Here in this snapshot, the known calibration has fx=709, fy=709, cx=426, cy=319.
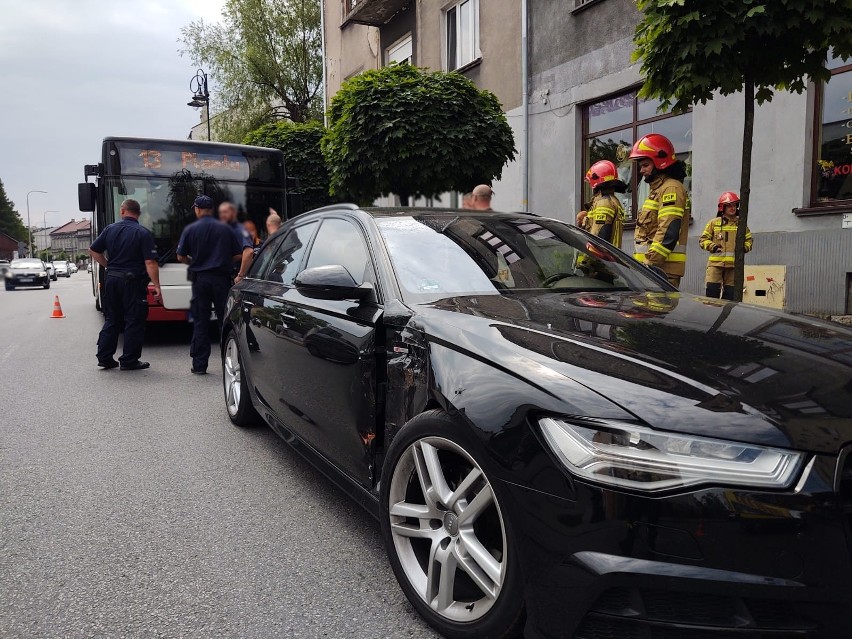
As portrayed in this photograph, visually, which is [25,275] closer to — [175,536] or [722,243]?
[722,243]

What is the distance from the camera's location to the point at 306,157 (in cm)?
1733

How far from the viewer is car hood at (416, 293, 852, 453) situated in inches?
69.3

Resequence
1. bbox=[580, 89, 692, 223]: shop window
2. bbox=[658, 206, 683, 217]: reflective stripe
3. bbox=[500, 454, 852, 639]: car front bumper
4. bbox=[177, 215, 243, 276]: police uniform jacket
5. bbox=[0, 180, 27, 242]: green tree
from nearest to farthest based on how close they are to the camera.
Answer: bbox=[500, 454, 852, 639]: car front bumper
bbox=[658, 206, 683, 217]: reflective stripe
bbox=[177, 215, 243, 276]: police uniform jacket
bbox=[580, 89, 692, 223]: shop window
bbox=[0, 180, 27, 242]: green tree

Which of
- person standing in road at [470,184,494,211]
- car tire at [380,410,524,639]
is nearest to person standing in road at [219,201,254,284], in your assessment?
person standing in road at [470,184,494,211]

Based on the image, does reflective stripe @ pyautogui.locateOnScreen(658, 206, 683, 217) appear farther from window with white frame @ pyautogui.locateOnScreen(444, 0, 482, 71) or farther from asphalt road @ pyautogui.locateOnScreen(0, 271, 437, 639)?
window with white frame @ pyautogui.locateOnScreen(444, 0, 482, 71)

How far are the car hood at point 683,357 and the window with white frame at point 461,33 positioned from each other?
1421 cm

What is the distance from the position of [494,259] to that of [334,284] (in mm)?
758

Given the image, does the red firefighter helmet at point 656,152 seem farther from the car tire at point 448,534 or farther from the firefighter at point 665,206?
the car tire at point 448,534

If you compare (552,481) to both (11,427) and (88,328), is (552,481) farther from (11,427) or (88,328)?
(88,328)

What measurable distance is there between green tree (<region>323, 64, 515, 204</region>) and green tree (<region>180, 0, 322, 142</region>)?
1680cm

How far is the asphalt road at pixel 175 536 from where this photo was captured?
8.15 ft

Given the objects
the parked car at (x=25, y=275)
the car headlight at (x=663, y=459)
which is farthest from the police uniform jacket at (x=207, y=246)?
the parked car at (x=25, y=275)

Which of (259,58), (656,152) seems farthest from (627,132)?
(259,58)

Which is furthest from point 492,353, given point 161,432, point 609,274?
point 161,432
